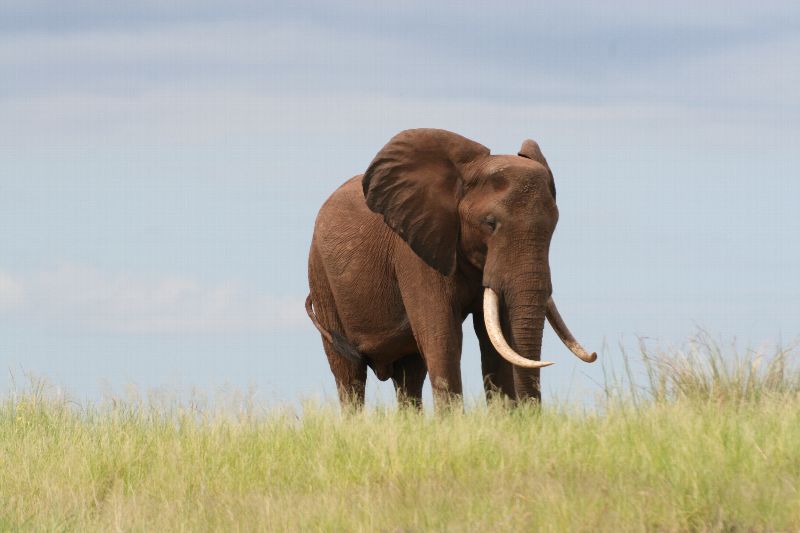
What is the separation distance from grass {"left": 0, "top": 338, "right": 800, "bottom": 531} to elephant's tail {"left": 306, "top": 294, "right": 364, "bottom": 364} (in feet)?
7.62

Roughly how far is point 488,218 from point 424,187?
2.93ft

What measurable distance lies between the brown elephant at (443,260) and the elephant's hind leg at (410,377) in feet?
0.06

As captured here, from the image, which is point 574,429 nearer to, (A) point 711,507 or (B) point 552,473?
(B) point 552,473

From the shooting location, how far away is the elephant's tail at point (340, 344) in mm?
12781

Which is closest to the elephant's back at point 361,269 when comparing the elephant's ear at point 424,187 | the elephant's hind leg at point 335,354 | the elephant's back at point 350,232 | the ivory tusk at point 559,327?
the elephant's back at point 350,232

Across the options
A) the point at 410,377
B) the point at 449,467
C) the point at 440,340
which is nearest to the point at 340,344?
the point at 410,377

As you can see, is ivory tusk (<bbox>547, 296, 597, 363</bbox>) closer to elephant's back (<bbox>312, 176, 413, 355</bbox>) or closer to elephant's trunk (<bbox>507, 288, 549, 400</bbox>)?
elephant's trunk (<bbox>507, 288, 549, 400</bbox>)

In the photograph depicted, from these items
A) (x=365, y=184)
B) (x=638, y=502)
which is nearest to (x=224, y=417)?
(x=365, y=184)

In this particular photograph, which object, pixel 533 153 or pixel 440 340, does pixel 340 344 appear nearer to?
pixel 440 340

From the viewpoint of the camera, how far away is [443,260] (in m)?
10.8

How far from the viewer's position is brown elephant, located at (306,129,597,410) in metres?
10.2

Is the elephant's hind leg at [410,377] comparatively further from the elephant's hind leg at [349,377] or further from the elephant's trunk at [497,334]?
the elephant's trunk at [497,334]

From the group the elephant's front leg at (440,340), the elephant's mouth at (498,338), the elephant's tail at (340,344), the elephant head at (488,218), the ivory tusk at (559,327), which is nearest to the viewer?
the elephant's mouth at (498,338)

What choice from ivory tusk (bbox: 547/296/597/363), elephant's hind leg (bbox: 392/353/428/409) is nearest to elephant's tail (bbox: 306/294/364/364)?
elephant's hind leg (bbox: 392/353/428/409)
